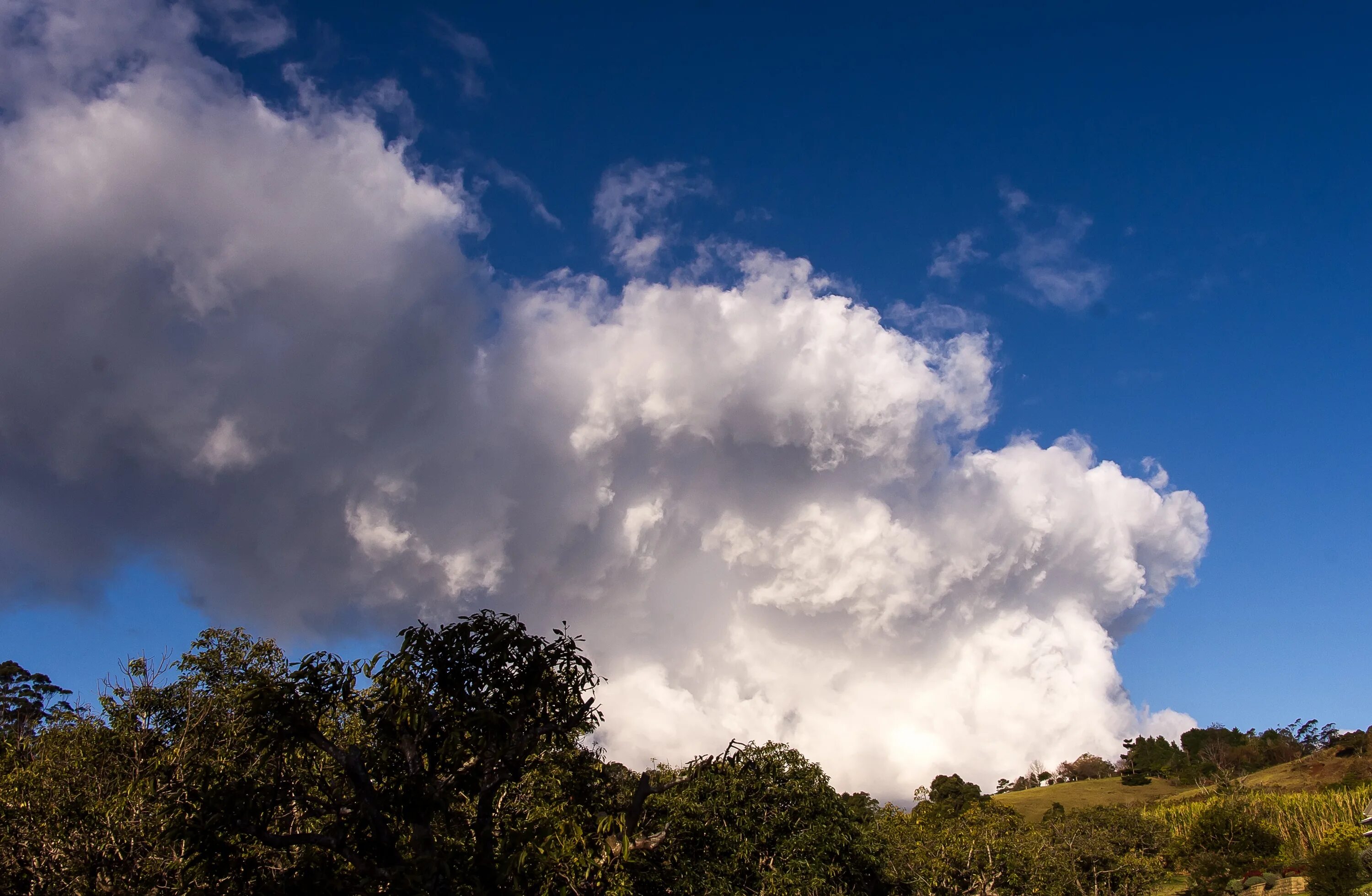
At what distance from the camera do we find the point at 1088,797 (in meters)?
186

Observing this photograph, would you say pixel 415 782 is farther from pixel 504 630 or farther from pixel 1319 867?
pixel 1319 867

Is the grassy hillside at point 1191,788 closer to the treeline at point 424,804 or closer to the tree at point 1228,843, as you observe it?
the tree at point 1228,843

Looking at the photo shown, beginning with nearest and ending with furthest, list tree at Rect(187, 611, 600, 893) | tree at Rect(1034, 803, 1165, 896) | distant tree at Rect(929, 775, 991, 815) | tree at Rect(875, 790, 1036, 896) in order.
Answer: tree at Rect(187, 611, 600, 893), tree at Rect(875, 790, 1036, 896), tree at Rect(1034, 803, 1165, 896), distant tree at Rect(929, 775, 991, 815)

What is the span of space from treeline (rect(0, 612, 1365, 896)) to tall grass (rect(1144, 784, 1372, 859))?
7565cm

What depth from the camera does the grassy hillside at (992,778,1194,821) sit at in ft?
566

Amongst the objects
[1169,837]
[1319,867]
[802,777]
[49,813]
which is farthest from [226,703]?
[1169,837]

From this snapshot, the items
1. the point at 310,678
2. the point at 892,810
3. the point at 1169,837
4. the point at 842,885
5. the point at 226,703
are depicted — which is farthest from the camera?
the point at 1169,837

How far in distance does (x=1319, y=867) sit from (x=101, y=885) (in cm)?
7868

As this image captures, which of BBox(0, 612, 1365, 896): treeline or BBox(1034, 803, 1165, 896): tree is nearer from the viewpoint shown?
BBox(0, 612, 1365, 896): treeline

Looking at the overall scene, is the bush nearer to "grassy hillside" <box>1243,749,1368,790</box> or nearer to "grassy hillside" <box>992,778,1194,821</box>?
"grassy hillside" <box>1243,749,1368,790</box>

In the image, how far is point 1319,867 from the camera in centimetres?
6209

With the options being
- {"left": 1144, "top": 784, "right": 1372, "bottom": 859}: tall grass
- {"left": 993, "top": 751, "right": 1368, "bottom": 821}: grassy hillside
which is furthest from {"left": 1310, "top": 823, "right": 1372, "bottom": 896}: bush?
{"left": 993, "top": 751, "right": 1368, "bottom": 821}: grassy hillside

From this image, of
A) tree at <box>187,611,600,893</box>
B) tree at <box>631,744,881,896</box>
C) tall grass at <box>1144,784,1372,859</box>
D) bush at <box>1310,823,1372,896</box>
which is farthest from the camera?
tall grass at <box>1144,784,1372,859</box>

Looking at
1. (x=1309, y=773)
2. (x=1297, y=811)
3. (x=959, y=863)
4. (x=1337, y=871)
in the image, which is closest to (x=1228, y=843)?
(x=1337, y=871)
